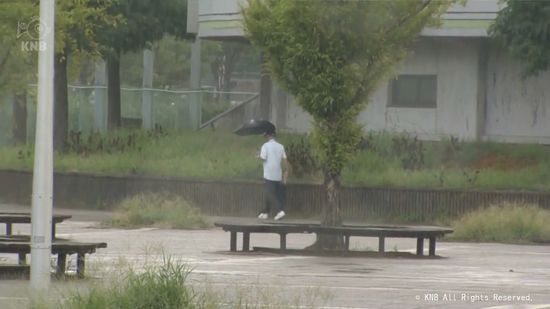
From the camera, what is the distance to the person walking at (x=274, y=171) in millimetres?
26828

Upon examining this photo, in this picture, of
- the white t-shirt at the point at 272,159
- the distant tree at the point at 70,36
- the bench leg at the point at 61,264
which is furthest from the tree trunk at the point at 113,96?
the bench leg at the point at 61,264

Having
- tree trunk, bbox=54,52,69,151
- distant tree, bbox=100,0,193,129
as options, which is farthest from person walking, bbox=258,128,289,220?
distant tree, bbox=100,0,193,129

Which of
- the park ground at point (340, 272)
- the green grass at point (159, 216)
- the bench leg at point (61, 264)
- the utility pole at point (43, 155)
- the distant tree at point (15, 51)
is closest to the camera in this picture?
the utility pole at point (43, 155)

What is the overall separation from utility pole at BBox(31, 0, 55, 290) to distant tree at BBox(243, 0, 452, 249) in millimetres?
7273

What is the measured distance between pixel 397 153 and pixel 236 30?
555cm

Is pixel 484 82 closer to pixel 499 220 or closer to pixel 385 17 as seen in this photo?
pixel 499 220

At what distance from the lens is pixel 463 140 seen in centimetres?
3262

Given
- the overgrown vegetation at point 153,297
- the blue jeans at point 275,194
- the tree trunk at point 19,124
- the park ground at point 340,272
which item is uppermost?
the tree trunk at point 19,124

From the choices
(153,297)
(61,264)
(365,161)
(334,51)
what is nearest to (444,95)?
(365,161)

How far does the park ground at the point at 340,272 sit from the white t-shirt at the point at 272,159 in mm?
2051

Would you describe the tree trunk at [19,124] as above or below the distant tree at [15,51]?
below

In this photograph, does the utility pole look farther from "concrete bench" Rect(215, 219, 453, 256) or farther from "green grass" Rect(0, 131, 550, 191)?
"green grass" Rect(0, 131, 550, 191)

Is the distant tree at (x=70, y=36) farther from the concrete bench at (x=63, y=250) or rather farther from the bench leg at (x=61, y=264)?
the bench leg at (x=61, y=264)

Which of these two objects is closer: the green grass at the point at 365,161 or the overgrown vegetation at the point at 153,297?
the overgrown vegetation at the point at 153,297
